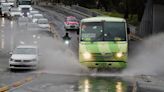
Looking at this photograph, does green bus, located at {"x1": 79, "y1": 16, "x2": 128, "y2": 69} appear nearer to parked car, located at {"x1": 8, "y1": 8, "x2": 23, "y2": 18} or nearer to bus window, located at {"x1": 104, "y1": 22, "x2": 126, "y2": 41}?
bus window, located at {"x1": 104, "y1": 22, "x2": 126, "y2": 41}

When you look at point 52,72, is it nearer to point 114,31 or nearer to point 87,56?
point 87,56

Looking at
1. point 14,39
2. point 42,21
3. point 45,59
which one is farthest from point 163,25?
point 45,59

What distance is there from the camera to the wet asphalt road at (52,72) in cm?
2097

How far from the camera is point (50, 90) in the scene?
19750mm

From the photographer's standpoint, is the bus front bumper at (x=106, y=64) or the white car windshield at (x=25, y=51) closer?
the bus front bumper at (x=106, y=64)

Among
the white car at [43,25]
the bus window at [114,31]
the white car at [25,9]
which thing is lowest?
the white car at [43,25]

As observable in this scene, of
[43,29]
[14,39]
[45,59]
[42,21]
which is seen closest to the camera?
[45,59]

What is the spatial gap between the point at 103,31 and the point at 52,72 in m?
3.72

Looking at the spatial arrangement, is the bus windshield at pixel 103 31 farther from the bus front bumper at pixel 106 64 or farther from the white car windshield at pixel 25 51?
the white car windshield at pixel 25 51

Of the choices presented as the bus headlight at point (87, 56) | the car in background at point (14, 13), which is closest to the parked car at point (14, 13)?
the car in background at point (14, 13)

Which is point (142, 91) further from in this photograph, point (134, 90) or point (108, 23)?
point (108, 23)

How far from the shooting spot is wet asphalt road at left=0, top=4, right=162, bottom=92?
21.0 meters

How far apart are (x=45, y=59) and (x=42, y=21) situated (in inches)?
1114

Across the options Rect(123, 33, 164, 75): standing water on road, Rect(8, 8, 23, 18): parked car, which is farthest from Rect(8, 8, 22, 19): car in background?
Rect(123, 33, 164, 75): standing water on road
